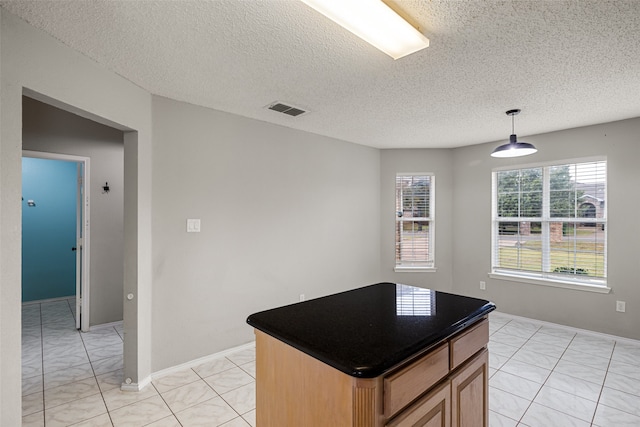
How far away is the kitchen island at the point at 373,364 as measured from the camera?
1076 mm

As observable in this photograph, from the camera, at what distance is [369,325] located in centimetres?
143

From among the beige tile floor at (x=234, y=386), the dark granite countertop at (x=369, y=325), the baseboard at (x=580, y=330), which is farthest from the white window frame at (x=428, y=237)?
the dark granite countertop at (x=369, y=325)

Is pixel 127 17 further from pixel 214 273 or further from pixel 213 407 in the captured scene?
pixel 213 407

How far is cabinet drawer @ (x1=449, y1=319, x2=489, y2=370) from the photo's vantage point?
144cm

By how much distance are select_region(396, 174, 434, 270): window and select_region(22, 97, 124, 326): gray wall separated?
13.5ft

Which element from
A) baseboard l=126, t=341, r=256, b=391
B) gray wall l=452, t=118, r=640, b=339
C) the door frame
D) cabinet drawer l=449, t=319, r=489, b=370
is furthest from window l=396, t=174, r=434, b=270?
the door frame

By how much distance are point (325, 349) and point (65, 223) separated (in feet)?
19.7

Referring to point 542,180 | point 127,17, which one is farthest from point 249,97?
point 542,180

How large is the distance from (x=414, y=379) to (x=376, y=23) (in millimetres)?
1679

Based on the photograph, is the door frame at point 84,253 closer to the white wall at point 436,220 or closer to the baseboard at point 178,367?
the baseboard at point 178,367

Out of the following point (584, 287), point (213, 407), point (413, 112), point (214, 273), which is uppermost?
point (413, 112)

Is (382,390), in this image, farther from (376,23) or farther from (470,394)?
(376,23)

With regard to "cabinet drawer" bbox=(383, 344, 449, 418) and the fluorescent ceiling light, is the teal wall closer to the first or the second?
the fluorescent ceiling light

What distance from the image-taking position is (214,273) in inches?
123
